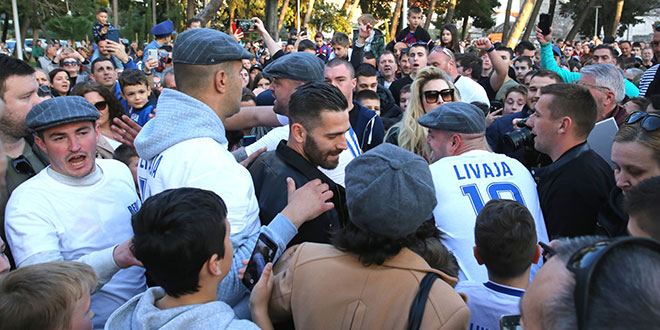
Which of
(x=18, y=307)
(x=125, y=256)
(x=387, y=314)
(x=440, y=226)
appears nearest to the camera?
(x=18, y=307)

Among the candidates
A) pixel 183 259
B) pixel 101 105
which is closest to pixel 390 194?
pixel 183 259

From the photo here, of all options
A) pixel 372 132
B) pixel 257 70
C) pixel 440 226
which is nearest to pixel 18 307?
pixel 440 226

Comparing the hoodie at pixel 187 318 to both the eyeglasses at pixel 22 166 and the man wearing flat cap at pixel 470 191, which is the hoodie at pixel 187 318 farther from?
the eyeglasses at pixel 22 166

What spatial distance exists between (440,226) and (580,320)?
6.60ft

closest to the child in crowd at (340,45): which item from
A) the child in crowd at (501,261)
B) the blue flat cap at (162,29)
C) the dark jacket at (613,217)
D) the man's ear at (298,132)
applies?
the blue flat cap at (162,29)

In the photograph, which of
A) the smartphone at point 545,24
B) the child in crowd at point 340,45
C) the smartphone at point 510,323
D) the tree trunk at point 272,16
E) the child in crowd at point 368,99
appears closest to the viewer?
the smartphone at point 510,323

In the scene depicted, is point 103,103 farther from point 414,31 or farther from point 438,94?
point 414,31

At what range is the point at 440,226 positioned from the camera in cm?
296

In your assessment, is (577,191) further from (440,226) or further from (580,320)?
(580,320)

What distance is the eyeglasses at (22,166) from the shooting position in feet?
9.48

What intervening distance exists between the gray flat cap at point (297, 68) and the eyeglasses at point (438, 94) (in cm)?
168

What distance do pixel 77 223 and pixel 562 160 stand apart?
9.86 ft

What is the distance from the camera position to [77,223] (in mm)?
2457

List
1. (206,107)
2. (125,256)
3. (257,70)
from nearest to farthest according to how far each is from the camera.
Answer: (125,256), (206,107), (257,70)
